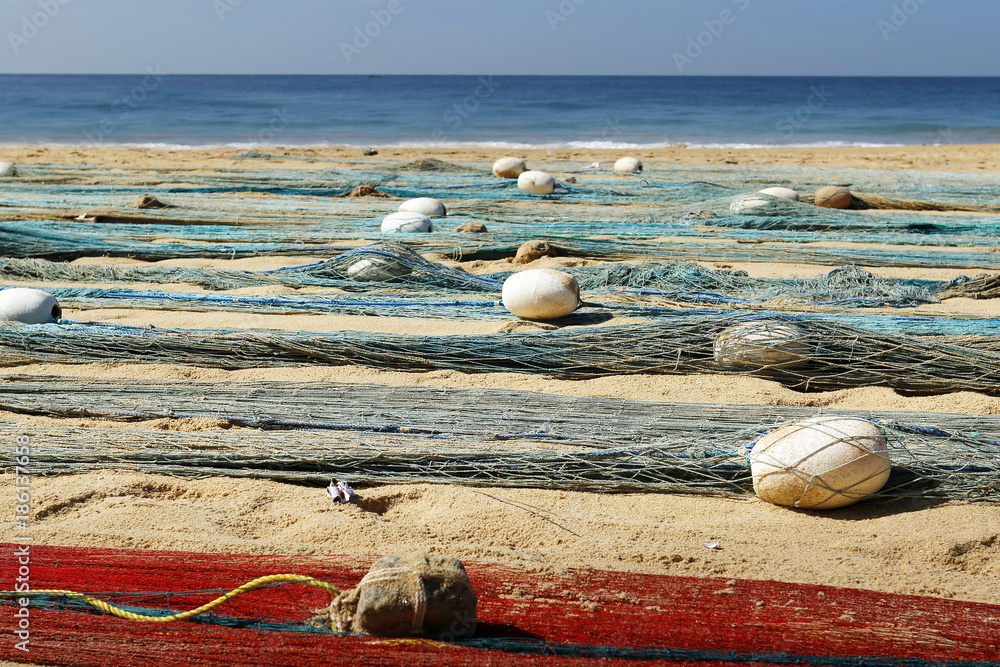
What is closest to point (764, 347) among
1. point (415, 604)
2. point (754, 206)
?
point (415, 604)

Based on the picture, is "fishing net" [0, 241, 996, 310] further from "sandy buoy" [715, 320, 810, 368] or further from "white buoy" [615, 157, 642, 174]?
"white buoy" [615, 157, 642, 174]

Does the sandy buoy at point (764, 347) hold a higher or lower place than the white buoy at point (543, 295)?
lower

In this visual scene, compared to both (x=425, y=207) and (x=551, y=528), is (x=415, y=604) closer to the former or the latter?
(x=551, y=528)

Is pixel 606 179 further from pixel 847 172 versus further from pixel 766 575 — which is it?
pixel 766 575

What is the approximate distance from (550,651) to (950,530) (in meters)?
1.69

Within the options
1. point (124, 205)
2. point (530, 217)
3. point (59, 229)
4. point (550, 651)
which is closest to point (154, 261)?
point (59, 229)

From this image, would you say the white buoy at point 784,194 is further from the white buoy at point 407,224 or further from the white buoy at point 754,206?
the white buoy at point 407,224

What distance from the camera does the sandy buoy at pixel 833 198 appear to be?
980 cm

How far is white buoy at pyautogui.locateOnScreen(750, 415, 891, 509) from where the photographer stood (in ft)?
10.2

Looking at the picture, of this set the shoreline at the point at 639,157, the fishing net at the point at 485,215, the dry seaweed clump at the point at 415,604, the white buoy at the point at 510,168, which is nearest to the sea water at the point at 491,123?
the shoreline at the point at 639,157

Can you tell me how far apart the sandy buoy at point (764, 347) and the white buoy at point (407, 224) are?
4234mm

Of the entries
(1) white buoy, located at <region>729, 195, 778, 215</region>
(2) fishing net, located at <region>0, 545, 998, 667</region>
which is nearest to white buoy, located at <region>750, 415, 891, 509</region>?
(2) fishing net, located at <region>0, 545, 998, 667</region>

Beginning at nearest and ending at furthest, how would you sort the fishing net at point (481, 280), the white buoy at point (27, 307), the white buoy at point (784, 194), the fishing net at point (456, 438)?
1. the fishing net at point (456, 438)
2. the white buoy at point (27, 307)
3. the fishing net at point (481, 280)
4. the white buoy at point (784, 194)

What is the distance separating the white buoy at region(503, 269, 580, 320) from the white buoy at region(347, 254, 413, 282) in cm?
134
